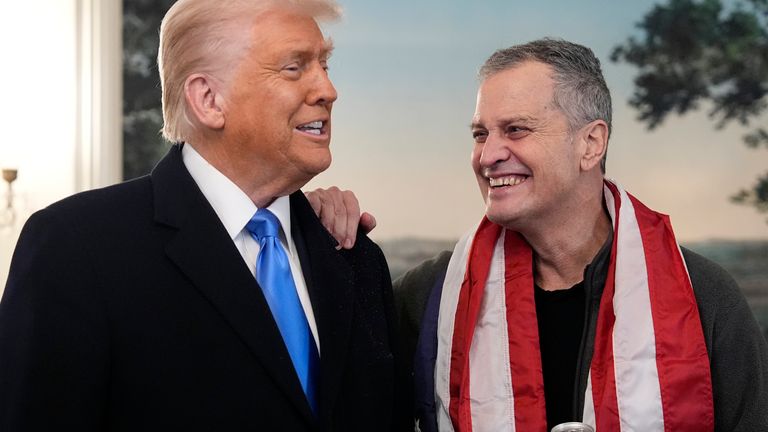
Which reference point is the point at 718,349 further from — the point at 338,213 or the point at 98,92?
the point at 98,92

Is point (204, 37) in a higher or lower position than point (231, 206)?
higher

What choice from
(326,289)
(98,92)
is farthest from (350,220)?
(98,92)

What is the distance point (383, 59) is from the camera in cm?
419

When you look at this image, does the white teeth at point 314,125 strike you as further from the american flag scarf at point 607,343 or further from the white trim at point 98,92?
the white trim at point 98,92

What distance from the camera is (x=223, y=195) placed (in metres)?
1.58

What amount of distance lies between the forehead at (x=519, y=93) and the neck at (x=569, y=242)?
0.21m

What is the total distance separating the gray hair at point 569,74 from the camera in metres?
1.94

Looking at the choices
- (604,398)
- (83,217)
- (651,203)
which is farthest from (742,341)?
(651,203)

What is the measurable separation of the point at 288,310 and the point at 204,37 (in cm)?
43

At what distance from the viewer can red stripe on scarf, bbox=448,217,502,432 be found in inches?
76.5

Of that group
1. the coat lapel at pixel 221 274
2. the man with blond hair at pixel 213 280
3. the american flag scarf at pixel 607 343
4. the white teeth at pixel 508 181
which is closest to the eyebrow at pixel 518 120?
the white teeth at pixel 508 181

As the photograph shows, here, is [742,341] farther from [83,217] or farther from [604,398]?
[83,217]

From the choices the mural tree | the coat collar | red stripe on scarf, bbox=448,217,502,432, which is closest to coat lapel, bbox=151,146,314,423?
the coat collar

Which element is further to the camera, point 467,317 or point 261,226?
point 467,317
